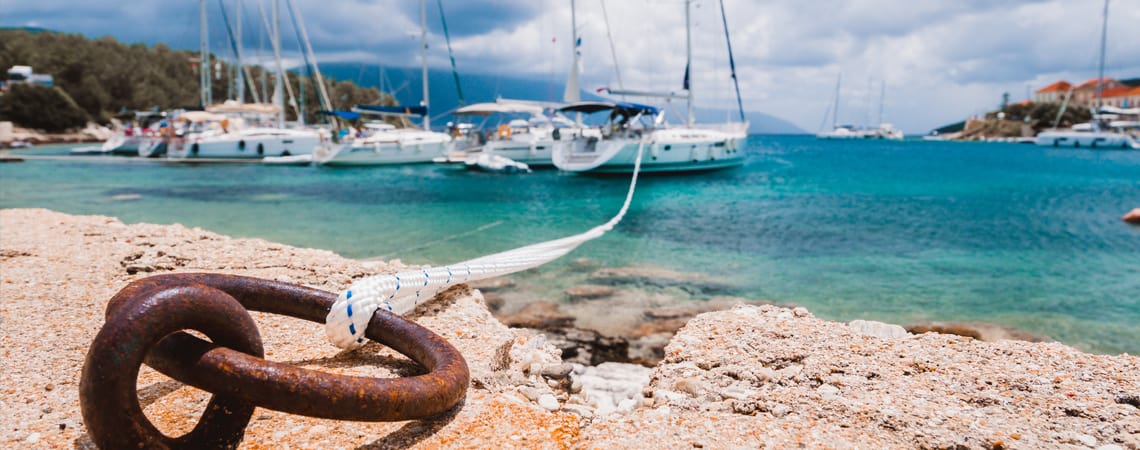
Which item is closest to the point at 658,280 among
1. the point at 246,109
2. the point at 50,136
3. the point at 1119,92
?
the point at 246,109

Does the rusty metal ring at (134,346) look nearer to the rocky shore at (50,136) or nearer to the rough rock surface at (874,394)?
the rough rock surface at (874,394)

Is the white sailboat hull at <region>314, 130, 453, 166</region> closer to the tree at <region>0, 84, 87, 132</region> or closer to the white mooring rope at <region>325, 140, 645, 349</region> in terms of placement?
the white mooring rope at <region>325, 140, 645, 349</region>

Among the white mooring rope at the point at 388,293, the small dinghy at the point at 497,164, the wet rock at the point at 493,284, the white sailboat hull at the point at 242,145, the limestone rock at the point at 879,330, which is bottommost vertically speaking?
the wet rock at the point at 493,284

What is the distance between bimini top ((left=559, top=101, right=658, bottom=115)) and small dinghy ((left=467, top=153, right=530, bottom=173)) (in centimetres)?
432

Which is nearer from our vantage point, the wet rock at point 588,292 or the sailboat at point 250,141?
the wet rock at point 588,292

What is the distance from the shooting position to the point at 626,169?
106 ft

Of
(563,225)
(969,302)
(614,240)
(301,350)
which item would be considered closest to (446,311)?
(301,350)

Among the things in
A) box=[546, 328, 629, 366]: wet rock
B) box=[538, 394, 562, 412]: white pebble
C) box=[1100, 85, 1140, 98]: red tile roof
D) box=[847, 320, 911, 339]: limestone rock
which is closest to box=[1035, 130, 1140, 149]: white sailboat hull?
box=[1100, 85, 1140, 98]: red tile roof

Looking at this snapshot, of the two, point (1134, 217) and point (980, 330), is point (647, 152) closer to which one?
point (1134, 217)

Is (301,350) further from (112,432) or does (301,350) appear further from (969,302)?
(969,302)

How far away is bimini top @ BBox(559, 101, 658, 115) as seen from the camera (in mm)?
31628

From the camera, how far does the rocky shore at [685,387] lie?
2.38 metres

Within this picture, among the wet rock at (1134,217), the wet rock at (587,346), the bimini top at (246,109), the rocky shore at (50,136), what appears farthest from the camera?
Result: the rocky shore at (50,136)

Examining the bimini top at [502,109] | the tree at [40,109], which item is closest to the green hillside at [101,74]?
the tree at [40,109]
